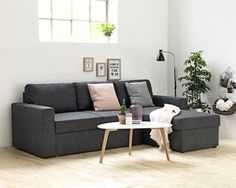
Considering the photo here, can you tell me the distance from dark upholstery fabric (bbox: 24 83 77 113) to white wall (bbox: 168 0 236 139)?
2073 millimetres

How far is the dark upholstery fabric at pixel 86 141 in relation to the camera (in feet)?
17.7

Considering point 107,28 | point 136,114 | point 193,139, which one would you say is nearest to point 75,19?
point 107,28

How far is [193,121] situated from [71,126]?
58.6 inches

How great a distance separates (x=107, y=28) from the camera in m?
6.77

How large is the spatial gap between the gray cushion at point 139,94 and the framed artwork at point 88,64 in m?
0.58

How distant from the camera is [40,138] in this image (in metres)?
5.25

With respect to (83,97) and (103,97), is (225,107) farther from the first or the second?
(83,97)

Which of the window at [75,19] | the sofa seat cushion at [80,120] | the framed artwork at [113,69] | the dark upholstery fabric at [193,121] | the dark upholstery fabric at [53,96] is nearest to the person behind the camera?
the sofa seat cushion at [80,120]

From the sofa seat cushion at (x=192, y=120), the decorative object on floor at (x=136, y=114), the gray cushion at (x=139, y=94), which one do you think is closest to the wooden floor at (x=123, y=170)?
the sofa seat cushion at (x=192, y=120)

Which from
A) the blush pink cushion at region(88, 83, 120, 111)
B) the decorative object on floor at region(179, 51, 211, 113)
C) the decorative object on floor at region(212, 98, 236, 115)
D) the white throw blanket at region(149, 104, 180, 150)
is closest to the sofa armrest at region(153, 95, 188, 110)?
the decorative object on floor at region(179, 51, 211, 113)

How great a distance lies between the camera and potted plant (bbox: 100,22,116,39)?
6777 mm

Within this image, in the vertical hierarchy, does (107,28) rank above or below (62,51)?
above

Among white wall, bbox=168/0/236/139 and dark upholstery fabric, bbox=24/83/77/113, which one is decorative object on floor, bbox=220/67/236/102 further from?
dark upholstery fabric, bbox=24/83/77/113

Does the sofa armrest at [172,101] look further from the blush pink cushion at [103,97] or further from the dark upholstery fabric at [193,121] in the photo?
the blush pink cushion at [103,97]
